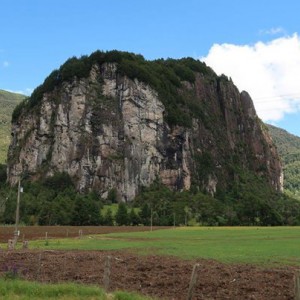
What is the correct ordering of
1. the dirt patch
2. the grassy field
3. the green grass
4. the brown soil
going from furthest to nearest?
the brown soil, the grassy field, the dirt patch, the green grass

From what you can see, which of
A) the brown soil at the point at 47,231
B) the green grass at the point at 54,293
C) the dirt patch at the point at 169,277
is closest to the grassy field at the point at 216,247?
the dirt patch at the point at 169,277

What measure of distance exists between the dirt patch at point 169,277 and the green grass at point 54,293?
3.05 metres

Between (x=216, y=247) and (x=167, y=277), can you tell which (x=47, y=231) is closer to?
(x=216, y=247)

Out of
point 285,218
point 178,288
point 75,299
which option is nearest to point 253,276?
point 178,288

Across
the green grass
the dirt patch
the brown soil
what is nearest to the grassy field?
the dirt patch

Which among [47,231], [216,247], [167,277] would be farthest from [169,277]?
[47,231]

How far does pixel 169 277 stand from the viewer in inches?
949

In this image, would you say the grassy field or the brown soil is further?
the brown soil

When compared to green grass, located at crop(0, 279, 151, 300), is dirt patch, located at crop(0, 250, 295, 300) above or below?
below

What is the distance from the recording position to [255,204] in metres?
163

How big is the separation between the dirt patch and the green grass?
120 inches

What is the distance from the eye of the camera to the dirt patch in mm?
20123

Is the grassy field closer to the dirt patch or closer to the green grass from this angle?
the dirt patch

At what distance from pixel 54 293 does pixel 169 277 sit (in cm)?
836
